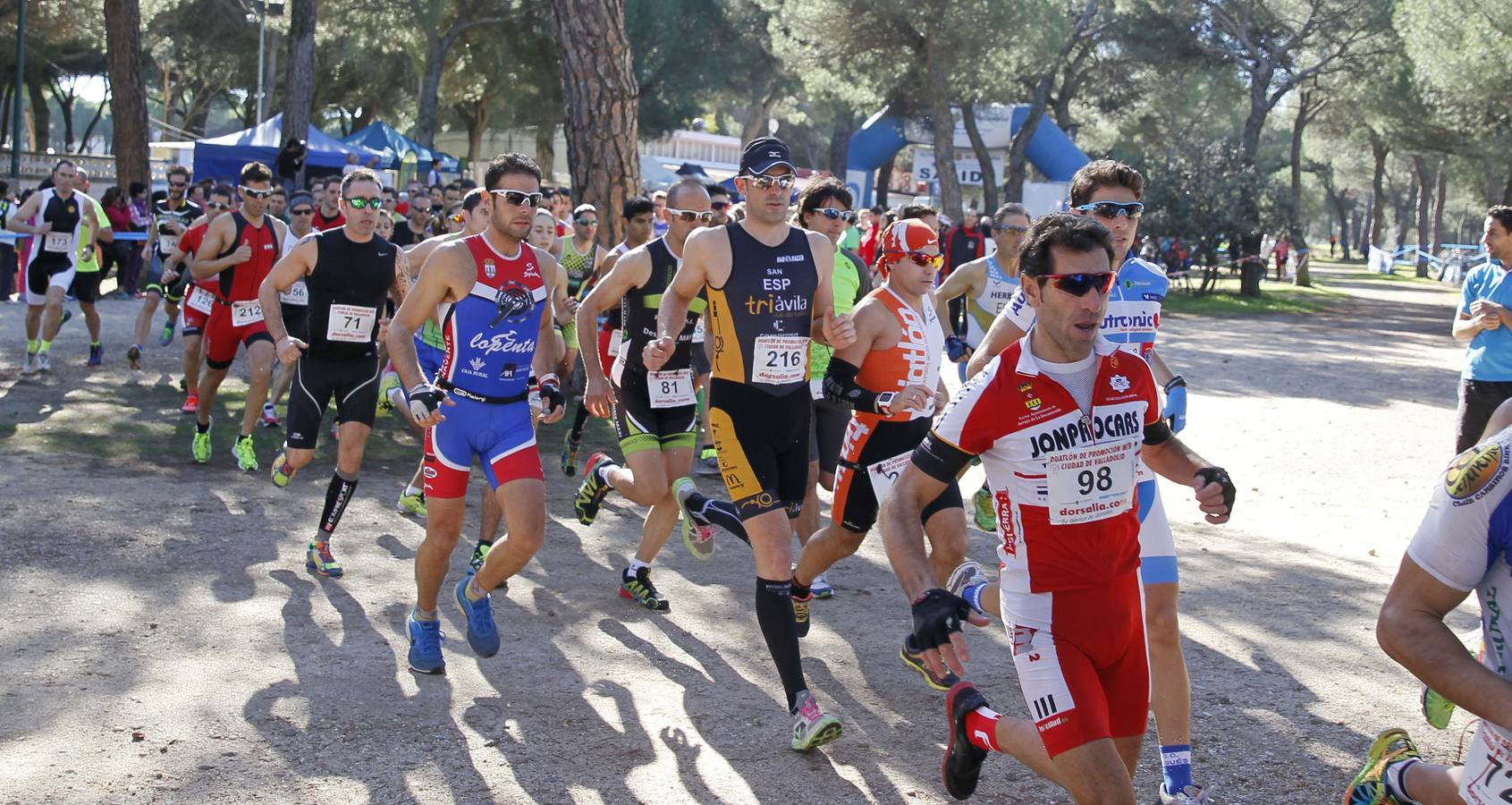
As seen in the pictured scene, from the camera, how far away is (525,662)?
5688 mm

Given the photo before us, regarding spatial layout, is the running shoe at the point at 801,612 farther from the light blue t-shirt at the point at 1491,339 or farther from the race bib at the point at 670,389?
the light blue t-shirt at the point at 1491,339

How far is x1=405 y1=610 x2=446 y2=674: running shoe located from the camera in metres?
5.44

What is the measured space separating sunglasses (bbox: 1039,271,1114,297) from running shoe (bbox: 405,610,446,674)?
3143 mm

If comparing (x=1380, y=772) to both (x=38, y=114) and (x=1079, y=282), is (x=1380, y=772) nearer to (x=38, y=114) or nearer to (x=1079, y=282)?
(x=1079, y=282)

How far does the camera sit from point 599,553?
25.2 ft

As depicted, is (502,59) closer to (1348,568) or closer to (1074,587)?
(1348,568)

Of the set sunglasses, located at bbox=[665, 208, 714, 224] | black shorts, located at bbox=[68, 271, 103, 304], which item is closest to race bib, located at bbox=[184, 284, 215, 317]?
black shorts, located at bbox=[68, 271, 103, 304]

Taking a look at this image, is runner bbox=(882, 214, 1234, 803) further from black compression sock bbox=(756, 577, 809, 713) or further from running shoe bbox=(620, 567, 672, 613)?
running shoe bbox=(620, 567, 672, 613)

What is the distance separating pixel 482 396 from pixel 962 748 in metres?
2.63

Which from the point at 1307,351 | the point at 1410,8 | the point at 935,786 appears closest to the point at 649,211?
the point at 935,786

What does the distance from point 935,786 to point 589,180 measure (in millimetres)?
8191

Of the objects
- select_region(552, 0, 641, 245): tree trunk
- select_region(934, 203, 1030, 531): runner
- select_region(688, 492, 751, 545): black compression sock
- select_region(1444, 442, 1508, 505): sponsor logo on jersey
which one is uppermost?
select_region(552, 0, 641, 245): tree trunk

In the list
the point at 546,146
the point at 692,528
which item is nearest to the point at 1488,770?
the point at 692,528

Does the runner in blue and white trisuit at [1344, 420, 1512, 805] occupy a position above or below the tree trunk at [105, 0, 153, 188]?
below
